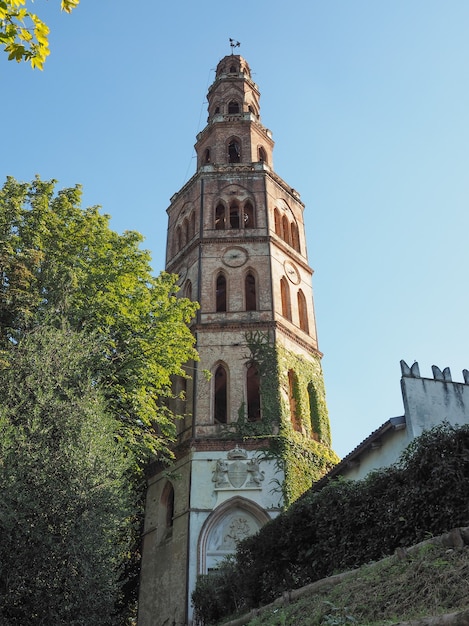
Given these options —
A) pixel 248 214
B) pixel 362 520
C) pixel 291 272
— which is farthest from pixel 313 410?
pixel 362 520

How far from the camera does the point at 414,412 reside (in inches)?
578

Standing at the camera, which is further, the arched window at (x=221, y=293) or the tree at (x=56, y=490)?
the arched window at (x=221, y=293)

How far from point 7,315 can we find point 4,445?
4.60 meters

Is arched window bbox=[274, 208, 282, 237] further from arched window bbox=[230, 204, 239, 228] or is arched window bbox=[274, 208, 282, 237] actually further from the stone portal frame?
the stone portal frame

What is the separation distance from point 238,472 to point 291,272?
390 inches

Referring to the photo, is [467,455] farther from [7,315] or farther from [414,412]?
[7,315]

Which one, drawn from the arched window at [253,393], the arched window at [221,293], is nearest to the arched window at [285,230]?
the arched window at [221,293]

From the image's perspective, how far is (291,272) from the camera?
2752cm

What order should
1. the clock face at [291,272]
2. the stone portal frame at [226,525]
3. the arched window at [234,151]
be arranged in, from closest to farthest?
the stone portal frame at [226,525], the clock face at [291,272], the arched window at [234,151]

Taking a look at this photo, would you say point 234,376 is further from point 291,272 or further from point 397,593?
point 397,593

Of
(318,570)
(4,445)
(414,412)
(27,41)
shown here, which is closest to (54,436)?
(4,445)

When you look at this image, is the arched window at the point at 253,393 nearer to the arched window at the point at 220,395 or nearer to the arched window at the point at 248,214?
the arched window at the point at 220,395

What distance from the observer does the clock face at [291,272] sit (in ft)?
89.2

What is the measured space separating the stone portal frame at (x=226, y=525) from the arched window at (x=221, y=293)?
8736mm
